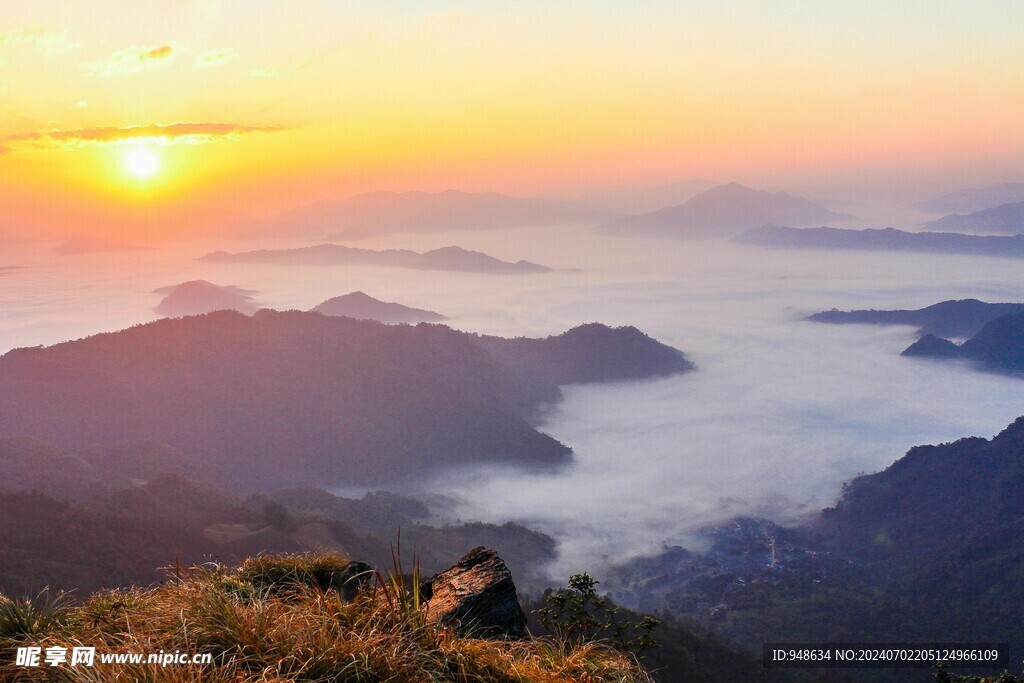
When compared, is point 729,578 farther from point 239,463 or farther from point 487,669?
point 487,669

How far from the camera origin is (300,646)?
6066mm

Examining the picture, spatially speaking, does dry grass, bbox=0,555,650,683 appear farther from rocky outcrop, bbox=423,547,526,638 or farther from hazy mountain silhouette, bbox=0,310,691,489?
hazy mountain silhouette, bbox=0,310,691,489

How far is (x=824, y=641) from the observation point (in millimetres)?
83875

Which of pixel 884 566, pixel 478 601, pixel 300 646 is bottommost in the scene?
pixel 884 566

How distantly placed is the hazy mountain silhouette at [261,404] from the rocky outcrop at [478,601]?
155 meters

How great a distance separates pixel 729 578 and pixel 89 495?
3727 inches

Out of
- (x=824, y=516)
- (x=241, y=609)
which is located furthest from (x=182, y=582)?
(x=824, y=516)

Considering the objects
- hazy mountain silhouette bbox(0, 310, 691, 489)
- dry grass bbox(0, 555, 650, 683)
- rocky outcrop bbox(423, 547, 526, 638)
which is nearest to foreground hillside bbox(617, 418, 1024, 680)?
hazy mountain silhouette bbox(0, 310, 691, 489)

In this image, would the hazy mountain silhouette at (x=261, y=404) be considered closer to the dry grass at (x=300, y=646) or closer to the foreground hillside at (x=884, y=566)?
the foreground hillside at (x=884, y=566)

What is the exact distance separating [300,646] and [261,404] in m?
182

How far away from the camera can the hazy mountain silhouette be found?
159750 millimetres

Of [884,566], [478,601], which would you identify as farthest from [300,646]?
[884,566]

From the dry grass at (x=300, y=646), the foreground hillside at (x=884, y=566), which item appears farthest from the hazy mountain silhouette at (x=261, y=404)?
the dry grass at (x=300, y=646)

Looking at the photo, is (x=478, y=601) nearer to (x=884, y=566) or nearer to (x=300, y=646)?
(x=300, y=646)
